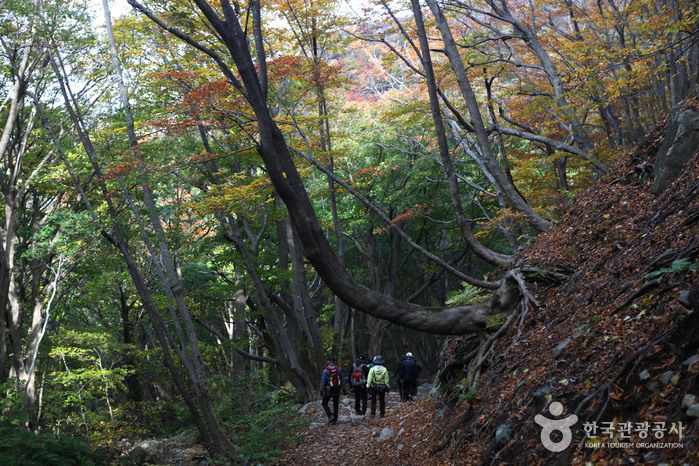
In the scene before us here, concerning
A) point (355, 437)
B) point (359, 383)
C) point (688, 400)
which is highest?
point (688, 400)

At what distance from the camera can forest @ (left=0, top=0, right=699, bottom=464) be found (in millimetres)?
4965

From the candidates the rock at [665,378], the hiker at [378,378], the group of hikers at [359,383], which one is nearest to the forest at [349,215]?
the rock at [665,378]

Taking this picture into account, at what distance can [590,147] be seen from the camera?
37.0ft

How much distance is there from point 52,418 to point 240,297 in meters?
7.27

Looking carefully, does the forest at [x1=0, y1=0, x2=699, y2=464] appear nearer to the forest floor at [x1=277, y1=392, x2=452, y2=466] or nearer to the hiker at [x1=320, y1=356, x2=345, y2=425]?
the forest floor at [x1=277, y1=392, x2=452, y2=466]

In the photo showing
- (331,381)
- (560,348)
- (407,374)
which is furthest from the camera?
(407,374)

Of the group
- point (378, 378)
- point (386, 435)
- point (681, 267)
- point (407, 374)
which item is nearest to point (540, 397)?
point (681, 267)

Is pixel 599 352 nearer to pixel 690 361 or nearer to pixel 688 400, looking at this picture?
pixel 690 361

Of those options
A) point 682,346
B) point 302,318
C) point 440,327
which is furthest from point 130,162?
point 682,346

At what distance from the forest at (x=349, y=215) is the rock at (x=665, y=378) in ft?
A: 0.05

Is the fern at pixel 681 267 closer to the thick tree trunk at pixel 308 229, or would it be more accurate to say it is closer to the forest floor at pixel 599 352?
the forest floor at pixel 599 352

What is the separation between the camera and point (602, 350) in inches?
169

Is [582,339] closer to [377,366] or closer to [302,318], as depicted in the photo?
[377,366]

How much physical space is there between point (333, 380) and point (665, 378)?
26.3 feet
